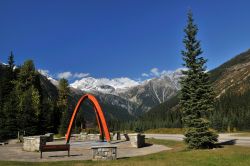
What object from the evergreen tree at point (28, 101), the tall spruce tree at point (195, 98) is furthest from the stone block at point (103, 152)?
the evergreen tree at point (28, 101)

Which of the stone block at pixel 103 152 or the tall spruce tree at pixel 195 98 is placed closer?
the stone block at pixel 103 152

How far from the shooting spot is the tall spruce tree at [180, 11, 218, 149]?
80.1 feet

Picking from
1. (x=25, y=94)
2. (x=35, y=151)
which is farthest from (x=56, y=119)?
(x=35, y=151)

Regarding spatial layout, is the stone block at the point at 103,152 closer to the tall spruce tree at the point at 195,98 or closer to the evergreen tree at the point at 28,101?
the tall spruce tree at the point at 195,98

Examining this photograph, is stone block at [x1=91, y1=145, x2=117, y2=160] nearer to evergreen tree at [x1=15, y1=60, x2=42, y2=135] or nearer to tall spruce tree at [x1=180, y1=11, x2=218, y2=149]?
tall spruce tree at [x1=180, y1=11, x2=218, y2=149]

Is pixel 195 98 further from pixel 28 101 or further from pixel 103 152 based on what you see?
pixel 28 101

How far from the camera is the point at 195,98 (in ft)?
83.1

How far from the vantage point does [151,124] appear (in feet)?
517

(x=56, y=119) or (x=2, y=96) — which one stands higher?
(x=2, y=96)

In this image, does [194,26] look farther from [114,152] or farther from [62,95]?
[62,95]

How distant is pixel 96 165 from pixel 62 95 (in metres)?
61.8

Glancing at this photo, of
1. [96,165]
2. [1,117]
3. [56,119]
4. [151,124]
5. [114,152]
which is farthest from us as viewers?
[151,124]

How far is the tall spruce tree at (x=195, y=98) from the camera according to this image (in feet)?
80.1

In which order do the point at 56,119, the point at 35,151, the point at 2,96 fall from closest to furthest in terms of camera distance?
the point at 35,151 < the point at 2,96 < the point at 56,119
